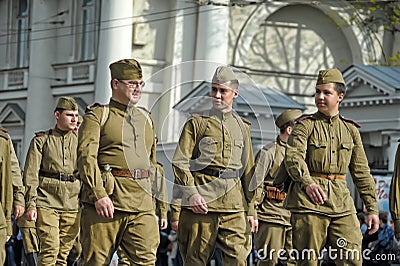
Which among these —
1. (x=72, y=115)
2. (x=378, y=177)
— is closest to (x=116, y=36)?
(x=378, y=177)

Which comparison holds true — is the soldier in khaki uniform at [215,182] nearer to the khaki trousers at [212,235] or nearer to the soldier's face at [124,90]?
the khaki trousers at [212,235]

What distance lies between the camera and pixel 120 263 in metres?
10.8

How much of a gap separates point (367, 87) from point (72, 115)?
13426mm

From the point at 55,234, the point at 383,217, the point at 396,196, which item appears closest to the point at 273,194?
the point at 55,234

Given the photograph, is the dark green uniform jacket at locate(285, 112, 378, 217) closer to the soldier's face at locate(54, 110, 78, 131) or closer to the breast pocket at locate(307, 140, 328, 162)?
the breast pocket at locate(307, 140, 328, 162)

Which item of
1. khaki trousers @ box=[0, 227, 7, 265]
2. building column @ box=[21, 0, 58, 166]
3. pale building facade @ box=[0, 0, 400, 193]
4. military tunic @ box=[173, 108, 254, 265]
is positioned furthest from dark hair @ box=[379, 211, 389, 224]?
building column @ box=[21, 0, 58, 166]

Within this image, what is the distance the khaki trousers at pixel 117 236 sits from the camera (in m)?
10.4

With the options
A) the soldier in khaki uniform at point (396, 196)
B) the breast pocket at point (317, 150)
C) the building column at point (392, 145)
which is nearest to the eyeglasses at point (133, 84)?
the breast pocket at point (317, 150)

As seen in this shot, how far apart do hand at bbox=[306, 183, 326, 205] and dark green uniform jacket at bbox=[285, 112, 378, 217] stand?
54mm

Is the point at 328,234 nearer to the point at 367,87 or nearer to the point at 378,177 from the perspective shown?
the point at 378,177

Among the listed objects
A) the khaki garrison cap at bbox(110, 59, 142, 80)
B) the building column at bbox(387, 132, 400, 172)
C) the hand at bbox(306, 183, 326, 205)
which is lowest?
the hand at bbox(306, 183, 326, 205)

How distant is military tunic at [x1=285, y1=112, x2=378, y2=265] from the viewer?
11312 mm

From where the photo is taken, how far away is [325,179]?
11.5 m

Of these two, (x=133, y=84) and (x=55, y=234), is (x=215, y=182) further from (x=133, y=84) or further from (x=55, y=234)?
(x=55, y=234)
